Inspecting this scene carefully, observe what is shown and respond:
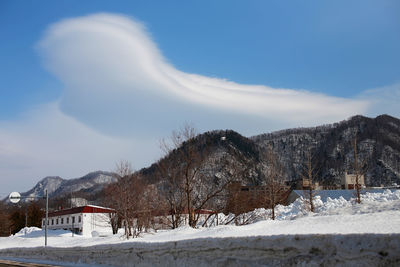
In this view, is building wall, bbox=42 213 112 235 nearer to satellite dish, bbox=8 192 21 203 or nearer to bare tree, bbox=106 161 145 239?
bare tree, bbox=106 161 145 239

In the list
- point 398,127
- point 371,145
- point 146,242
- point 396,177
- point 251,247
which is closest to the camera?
point 251,247

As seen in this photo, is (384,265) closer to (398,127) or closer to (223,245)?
(223,245)

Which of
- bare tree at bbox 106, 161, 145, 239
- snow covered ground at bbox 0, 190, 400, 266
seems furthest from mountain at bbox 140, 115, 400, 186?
snow covered ground at bbox 0, 190, 400, 266

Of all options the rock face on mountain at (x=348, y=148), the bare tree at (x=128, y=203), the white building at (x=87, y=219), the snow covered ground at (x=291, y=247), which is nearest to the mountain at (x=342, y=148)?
the rock face on mountain at (x=348, y=148)

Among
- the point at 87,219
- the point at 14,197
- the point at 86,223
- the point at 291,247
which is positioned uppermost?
the point at 14,197

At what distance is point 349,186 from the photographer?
4316 inches

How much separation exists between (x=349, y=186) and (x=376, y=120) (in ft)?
316

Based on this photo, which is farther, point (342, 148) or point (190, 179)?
point (342, 148)

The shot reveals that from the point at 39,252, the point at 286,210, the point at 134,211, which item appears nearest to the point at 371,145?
the point at 286,210

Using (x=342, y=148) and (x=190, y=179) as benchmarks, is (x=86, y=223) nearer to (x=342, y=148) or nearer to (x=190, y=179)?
(x=190, y=179)

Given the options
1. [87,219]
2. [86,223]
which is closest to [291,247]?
[87,219]

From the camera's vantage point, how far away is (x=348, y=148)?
166 meters

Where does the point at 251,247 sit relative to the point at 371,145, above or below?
below

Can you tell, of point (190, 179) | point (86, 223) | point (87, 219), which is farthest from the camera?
point (87, 219)
